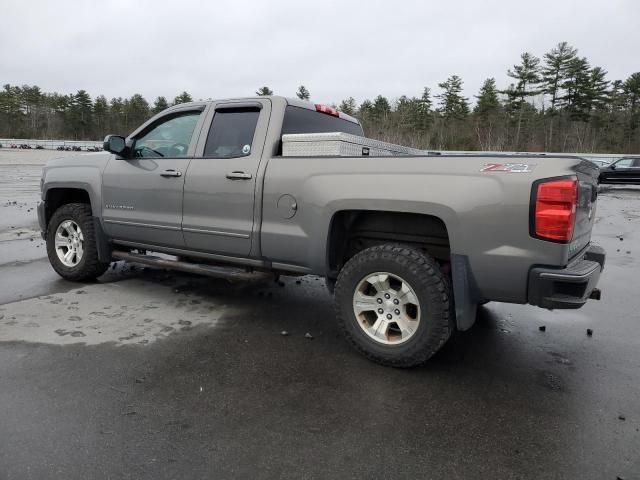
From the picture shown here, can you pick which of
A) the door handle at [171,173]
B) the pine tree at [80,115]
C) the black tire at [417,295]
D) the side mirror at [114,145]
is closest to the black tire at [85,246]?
the side mirror at [114,145]

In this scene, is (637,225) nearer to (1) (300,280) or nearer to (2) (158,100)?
(1) (300,280)

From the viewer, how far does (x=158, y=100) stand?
79938mm

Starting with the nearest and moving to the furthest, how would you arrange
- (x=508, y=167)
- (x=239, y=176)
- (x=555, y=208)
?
(x=555, y=208) < (x=508, y=167) < (x=239, y=176)

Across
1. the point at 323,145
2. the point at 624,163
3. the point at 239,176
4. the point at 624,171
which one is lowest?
the point at 239,176

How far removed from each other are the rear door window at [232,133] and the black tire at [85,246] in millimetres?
1791

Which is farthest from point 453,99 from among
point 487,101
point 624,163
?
point 624,163

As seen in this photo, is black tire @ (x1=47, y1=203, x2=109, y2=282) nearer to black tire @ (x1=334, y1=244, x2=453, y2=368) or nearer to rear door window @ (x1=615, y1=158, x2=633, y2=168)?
black tire @ (x1=334, y1=244, x2=453, y2=368)

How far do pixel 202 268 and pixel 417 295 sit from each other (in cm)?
207

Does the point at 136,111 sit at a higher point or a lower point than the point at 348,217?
higher

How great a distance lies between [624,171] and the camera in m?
21.6

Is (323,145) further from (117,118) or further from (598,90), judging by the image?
(117,118)

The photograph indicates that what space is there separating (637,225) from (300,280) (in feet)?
30.0

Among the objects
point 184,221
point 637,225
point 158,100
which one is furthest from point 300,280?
point 158,100

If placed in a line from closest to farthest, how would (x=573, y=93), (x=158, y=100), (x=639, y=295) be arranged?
(x=639, y=295) < (x=573, y=93) < (x=158, y=100)
